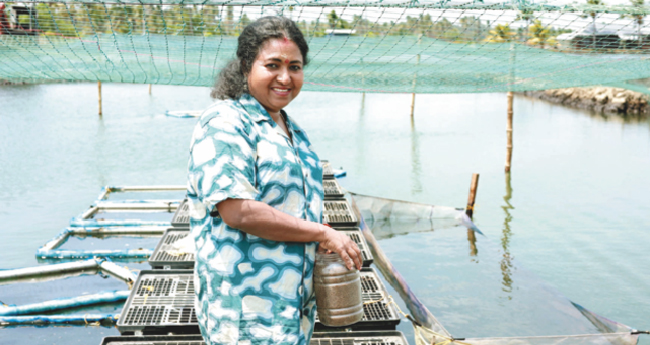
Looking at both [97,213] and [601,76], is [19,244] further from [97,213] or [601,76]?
[601,76]

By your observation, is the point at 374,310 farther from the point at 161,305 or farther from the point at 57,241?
the point at 57,241

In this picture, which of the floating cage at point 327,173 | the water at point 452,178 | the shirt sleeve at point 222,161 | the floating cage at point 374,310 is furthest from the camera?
the floating cage at point 327,173

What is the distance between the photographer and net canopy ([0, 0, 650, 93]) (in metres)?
4.40

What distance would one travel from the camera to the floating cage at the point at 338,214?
15.2 ft

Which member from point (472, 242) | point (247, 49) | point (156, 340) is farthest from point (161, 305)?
point (472, 242)

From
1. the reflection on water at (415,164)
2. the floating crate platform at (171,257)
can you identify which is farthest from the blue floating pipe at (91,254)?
the reflection on water at (415,164)

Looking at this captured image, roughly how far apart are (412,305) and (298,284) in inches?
99.0

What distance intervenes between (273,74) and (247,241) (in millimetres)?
418

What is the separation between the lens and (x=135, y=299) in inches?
123

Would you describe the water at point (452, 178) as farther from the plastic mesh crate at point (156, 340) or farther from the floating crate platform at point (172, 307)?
the plastic mesh crate at point (156, 340)

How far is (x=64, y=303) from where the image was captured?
4.14 m

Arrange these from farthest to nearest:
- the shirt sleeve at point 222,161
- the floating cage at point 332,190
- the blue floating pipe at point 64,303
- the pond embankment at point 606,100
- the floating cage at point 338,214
A: 1. the pond embankment at point 606,100
2. the floating cage at point 332,190
3. the floating cage at point 338,214
4. the blue floating pipe at point 64,303
5. the shirt sleeve at point 222,161

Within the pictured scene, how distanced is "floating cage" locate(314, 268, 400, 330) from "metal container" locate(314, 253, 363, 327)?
56.3 inches

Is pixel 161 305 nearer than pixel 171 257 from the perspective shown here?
Yes
